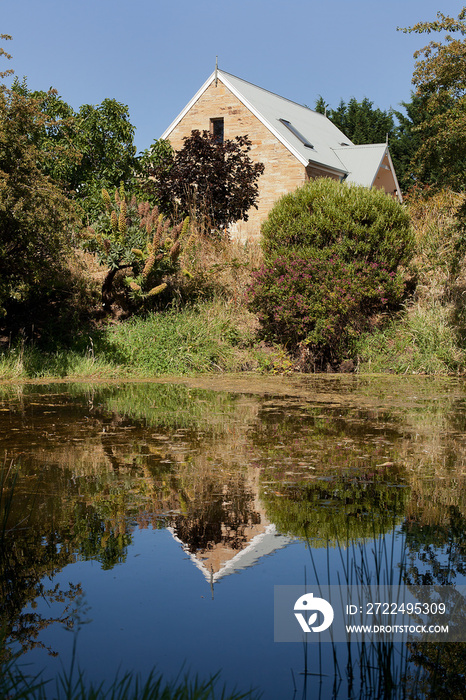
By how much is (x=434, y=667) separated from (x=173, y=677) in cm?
114

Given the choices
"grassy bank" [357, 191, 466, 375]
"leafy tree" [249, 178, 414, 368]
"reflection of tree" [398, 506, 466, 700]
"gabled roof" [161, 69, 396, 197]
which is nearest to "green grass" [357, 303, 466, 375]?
"grassy bank" [357, 191, 466, 375]

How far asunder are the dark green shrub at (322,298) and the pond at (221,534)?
5.26 metres

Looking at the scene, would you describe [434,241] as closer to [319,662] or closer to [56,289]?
[56,289]

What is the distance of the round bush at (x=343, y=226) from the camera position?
15.5 m

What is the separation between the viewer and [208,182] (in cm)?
1930

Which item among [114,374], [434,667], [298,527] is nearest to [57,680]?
[434,667]

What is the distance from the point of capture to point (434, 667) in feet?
10.3

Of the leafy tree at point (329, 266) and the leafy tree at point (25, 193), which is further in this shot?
the leafy tree at point (329, 266)

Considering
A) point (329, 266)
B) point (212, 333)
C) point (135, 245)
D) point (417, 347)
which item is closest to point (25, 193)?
point (135, 245)

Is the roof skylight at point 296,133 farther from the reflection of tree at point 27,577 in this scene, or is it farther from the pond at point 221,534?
the reflection of tree at point 27,577

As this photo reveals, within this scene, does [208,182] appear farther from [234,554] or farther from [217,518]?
[234,554]

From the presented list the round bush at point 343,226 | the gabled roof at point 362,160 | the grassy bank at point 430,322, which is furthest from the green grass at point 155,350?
the gabled roof at point 362,160

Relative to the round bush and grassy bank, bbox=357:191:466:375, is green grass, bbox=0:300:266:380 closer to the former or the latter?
the round bush

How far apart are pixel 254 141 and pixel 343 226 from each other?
14.7 metres
